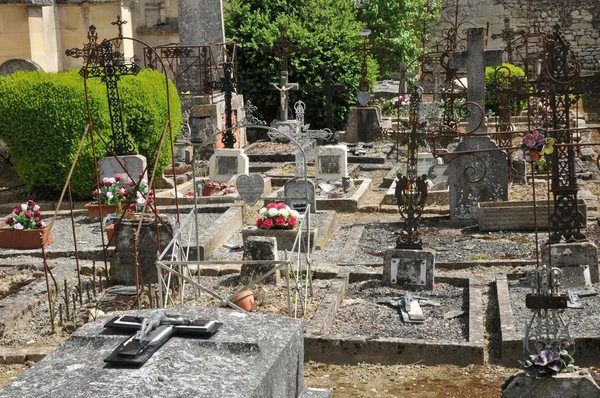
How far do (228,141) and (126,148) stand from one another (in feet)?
7.63

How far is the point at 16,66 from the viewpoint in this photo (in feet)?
54.9

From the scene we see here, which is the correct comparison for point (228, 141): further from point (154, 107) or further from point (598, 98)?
point (598, 98)

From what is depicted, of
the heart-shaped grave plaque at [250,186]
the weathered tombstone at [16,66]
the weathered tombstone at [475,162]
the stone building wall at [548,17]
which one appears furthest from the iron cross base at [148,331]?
the stone building wall at [548,17]

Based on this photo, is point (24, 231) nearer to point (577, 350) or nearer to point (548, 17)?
point (577, 350)

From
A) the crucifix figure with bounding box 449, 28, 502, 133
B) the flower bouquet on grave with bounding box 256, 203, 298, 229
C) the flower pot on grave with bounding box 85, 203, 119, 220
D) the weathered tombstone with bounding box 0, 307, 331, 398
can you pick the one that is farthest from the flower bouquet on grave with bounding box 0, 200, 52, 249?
the weathered tombstone with bounding box 0, 307, 331, 398

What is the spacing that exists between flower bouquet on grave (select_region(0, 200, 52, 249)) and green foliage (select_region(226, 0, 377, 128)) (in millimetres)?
10123

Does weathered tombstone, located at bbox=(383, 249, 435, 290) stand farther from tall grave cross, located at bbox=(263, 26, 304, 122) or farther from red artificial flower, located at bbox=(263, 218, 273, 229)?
tall grave cross, located at bbox=(263, 26, 304, 122)

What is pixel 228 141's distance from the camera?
1623 centimetres

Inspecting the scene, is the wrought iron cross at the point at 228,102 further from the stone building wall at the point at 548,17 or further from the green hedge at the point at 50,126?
the stone building wall at the point at 548,17

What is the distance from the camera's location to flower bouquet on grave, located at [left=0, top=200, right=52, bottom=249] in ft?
38.1

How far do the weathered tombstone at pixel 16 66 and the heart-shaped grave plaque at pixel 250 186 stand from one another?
5360mm

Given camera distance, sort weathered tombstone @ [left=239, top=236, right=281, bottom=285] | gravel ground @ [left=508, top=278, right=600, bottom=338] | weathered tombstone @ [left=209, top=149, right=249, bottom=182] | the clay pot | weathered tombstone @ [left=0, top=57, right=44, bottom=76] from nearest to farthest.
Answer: gravel ground @ [left=508, top=278, right=600, bottom=338], the clay pot, weathered tombstone @ [left=239, top=236, right=281, bottom=285], weathered tombstone @ [left=209, top=149, right=249, bottom=182], weathered tombstone @ [left=0, top=57, right=44, bottom=76]

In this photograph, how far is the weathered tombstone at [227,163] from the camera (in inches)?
588

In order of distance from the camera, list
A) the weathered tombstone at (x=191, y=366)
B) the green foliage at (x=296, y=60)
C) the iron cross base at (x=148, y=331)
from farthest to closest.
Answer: the green foliage at (x=296, y=60), the iron cross base at (x=148, y=331), the weathered tombstone at (x=191, y=366)
